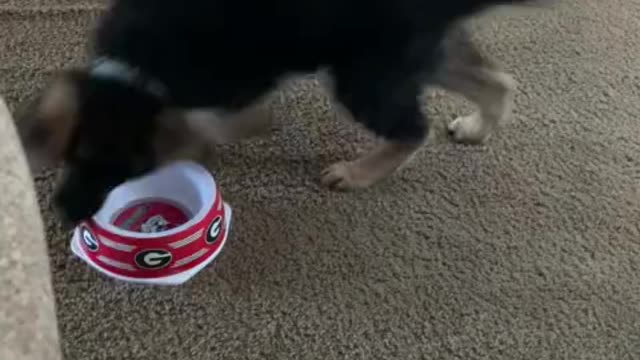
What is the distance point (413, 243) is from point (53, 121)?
53 cm

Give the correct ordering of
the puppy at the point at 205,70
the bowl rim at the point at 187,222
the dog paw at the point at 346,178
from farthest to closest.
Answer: the dog paw at the point at 346,178, the bowl rim at the point at 187,222, the puppy at the point at 205,70

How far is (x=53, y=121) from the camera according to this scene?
109cm

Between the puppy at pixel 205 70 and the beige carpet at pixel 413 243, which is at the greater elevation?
the puppy at pixel 205 70

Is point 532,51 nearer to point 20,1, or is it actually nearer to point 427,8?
point 427,8

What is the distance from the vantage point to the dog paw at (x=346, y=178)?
4.52 feet

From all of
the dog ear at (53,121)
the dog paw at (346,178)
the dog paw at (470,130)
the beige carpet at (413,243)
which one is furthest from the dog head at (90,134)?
the dog paw at (470,130)

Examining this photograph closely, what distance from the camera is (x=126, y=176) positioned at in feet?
3.76

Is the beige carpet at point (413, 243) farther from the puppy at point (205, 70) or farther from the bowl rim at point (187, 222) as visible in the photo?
the puppy at point (205, 70)

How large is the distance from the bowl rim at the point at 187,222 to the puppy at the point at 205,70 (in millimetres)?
56

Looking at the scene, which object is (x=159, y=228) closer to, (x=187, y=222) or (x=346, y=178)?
(x=187, y=222)

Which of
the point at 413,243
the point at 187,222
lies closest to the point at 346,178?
the point at 413,243

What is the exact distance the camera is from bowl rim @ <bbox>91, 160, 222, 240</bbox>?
119 cm

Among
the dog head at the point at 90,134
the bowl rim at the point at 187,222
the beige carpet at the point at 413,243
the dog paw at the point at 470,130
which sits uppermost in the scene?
the dog head at the point at 90,134

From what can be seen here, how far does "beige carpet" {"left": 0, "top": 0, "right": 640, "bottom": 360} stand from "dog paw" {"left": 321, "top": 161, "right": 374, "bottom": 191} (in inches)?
0.7
